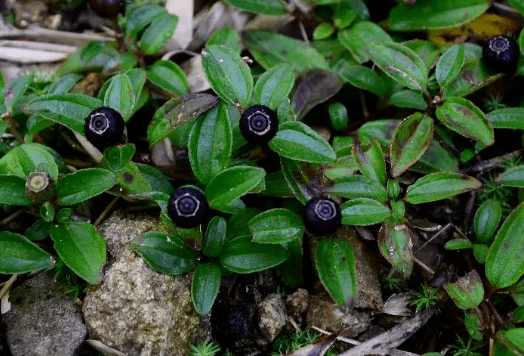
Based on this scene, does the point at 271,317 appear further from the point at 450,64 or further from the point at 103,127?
the point at 450,64

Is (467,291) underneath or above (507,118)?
underneath

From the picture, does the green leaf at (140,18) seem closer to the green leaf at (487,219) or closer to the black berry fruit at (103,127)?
the black berry fruit at (103,127)

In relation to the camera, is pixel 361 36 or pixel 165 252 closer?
pixel 165 252

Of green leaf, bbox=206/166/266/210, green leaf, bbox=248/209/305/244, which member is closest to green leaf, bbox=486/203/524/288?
green leaf, bbox=248/209/305/244

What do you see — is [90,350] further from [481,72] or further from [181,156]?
[481,72]

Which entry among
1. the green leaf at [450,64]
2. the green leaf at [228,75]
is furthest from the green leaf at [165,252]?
the green leaf at [450,64]

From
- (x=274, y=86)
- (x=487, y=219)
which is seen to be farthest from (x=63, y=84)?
(x=487, y=219)

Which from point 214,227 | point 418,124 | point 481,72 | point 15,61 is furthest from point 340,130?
point 15,61
